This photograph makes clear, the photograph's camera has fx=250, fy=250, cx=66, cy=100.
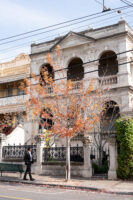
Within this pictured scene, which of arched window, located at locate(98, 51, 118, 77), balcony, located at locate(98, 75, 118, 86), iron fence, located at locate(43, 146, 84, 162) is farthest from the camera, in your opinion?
arched window, located at locate(98, 51, 118, 77)

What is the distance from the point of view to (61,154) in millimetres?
15367

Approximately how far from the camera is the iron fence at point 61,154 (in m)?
14.8

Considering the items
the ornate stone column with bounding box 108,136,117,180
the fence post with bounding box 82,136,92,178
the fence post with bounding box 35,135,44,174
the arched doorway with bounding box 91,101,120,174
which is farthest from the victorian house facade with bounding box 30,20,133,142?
the fence post with bounding box 82,136,92,178

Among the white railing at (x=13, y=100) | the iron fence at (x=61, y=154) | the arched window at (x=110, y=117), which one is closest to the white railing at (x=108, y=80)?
the arched window at (x=110, y=117)

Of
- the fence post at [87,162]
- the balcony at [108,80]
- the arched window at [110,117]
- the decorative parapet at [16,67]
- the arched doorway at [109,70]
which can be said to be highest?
the decorative parapet at [16,67]

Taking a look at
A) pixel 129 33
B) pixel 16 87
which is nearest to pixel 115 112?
pixel 129 33

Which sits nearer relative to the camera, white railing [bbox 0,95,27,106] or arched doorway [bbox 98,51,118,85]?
arched doorway [bbox 98,51,118,85]

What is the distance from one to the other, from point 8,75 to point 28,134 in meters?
7.65

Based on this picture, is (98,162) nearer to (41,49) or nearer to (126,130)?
(126,130)

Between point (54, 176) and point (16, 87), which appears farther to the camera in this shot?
point (16, 87)

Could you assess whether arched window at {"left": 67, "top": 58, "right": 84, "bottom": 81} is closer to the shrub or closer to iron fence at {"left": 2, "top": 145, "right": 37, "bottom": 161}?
iron fence at {"left": 2, "top": 145, "right": 37, "bottom": 161}

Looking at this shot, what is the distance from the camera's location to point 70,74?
2400 cm

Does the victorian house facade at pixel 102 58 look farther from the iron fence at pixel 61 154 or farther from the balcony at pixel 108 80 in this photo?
the iron fence at pixel 61 154

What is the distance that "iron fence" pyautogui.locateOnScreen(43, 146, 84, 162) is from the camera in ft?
48.5
